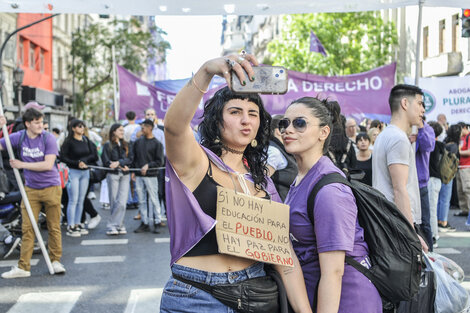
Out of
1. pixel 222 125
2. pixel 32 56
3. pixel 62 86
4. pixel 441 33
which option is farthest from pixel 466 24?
pixel 62 86

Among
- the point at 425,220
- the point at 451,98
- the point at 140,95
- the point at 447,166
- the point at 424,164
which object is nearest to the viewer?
the point at 425,220

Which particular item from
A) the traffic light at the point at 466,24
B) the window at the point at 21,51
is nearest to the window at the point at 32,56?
the window at the point at 21,51

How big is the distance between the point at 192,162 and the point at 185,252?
1.19ft

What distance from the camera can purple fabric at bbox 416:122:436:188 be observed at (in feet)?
19.2

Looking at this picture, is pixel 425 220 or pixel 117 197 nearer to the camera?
pixel 425 220

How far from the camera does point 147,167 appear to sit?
11031 mm

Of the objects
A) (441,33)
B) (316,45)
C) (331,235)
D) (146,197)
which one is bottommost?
(146,197)

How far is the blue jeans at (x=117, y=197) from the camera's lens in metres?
10.8

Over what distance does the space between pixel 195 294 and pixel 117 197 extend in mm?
8761

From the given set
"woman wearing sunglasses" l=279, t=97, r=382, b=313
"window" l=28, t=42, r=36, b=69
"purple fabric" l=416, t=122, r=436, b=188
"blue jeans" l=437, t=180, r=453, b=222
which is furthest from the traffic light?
"window" l=28, t=42, r=36, b=69

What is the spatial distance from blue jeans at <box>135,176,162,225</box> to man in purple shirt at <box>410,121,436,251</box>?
6040 mm

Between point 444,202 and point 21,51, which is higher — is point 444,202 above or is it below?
below

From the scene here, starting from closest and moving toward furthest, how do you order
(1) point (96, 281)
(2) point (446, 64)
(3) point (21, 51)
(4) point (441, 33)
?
1. (1) point (96, 281)
2. (2) point (446, 64)
3. (4) point (441, 33)
4. (3) point (21, 51)

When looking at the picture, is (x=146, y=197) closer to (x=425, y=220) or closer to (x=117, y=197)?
(x=117, y=197)
